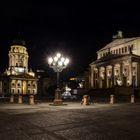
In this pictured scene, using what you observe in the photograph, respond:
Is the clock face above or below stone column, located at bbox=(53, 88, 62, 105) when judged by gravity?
above

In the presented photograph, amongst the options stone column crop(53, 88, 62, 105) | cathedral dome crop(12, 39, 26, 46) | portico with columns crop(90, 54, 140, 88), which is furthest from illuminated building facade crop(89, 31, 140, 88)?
cathedral dome crop(12, 39, 26, 46)

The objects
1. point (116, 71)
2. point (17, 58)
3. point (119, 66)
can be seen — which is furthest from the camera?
point (17, 58)

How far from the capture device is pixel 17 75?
135250mm

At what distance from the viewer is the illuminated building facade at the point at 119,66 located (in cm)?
6988

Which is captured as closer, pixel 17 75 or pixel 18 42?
pixel 17 75

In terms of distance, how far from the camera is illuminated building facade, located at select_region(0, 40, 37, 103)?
135500mm

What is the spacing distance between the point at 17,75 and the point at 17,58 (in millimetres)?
10235

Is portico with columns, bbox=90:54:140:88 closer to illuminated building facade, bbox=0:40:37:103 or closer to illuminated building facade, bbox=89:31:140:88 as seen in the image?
illuminated building facade, bbox=89:31:140:88

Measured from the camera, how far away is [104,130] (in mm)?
10750

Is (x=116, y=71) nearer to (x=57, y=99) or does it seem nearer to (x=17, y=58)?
(x=57, y=99)

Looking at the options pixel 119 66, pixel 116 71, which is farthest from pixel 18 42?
pixel 119 66

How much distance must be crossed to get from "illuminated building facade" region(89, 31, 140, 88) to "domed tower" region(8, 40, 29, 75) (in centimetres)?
6076

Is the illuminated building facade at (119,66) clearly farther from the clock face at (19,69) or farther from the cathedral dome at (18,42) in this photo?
the cathedral dome at (18,42)

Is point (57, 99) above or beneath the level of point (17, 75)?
beneath
